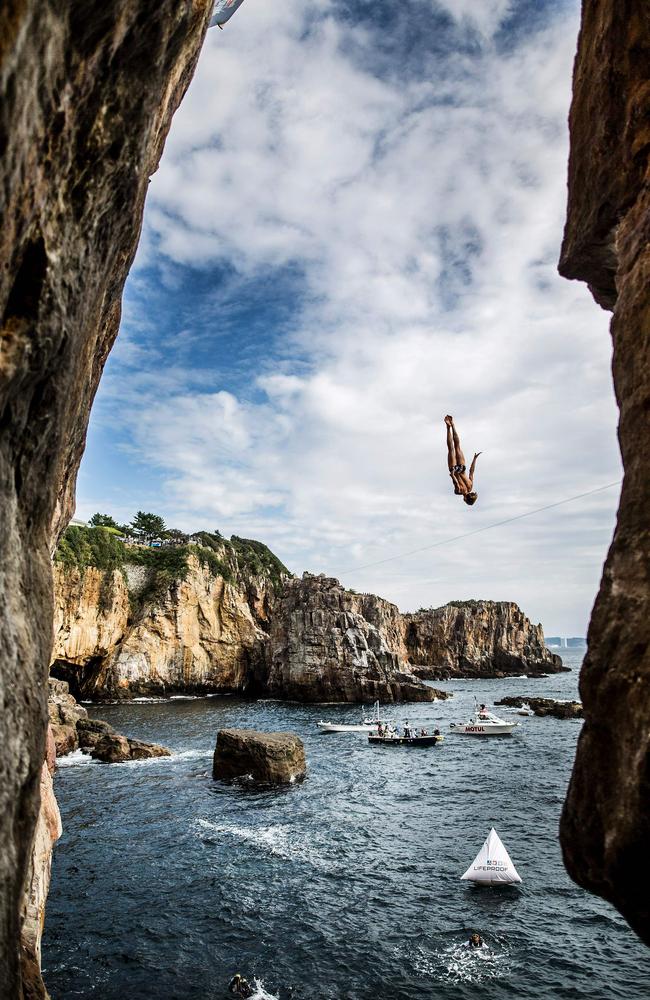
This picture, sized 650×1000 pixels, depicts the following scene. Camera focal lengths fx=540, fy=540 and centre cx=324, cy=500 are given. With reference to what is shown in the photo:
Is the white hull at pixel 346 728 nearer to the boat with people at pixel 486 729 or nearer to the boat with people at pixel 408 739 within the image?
the boat with people at pixel 408 739

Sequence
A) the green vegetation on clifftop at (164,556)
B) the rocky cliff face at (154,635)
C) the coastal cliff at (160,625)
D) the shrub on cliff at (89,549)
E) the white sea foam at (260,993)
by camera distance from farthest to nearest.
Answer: the green vegetation on clifftop at (164,556) → the shrub on cliff at (89,549) → the coastal cliff at (160,625) → the rocky cliff face at (154,635) → the white sea foam at (260,993)

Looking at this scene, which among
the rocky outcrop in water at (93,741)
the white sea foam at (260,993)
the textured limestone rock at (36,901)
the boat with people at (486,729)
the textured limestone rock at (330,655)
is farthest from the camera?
the textured limestone rock at (330,655)

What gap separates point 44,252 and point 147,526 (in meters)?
92.4

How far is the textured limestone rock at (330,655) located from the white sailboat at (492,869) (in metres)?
55.6

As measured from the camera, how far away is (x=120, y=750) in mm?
38281

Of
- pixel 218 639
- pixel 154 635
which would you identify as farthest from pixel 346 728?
pixel 218 639

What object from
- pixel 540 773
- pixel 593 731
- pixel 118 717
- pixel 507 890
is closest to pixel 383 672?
pixel 118 717

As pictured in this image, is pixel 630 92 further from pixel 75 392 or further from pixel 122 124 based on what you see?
pixel 75 392

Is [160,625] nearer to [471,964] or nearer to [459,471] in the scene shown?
[471,964]

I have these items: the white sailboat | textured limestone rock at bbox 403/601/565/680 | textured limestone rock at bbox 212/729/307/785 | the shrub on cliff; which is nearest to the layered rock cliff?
the shrub on cliff

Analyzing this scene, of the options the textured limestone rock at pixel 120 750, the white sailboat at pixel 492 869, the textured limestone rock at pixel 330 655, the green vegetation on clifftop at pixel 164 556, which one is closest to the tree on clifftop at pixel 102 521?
the green vegetation on clifftop at pixel 164 556

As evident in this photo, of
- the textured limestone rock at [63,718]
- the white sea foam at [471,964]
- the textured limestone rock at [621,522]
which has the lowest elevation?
the white sea foam at [471,964]

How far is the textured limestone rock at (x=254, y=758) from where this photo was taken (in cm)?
3328

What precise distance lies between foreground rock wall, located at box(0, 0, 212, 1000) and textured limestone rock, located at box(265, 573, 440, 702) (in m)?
72.5
